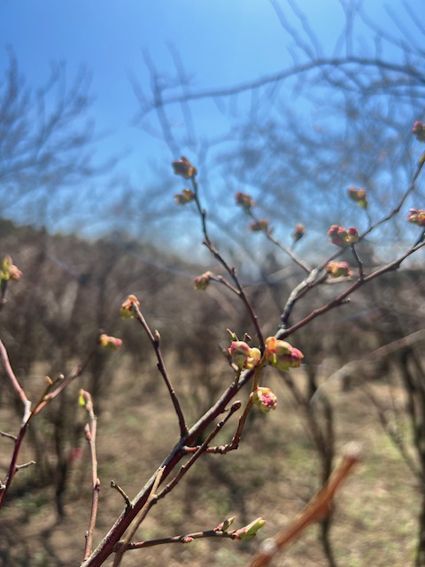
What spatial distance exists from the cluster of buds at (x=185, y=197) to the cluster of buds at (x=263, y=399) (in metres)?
0.74

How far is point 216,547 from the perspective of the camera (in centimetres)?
318

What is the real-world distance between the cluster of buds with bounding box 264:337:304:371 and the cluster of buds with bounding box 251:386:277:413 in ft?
0.16

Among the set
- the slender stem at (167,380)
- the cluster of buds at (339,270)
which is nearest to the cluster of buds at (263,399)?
the slender stem at (167,380)

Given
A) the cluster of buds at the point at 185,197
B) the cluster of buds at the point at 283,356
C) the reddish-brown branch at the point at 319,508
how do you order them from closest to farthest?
the reddish-brown branch at the point at 319,508, the cluster of buds at the point at 283,356, the cluster of buds at the point at 185,197

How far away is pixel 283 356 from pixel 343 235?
1.85ft

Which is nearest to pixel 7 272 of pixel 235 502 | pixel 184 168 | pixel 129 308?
pixel 129 308

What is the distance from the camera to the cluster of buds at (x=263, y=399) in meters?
0.64

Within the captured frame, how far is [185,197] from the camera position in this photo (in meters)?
1.30

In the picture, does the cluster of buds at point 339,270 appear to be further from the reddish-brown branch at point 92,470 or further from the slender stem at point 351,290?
the reddish-brown branch at point 92,470

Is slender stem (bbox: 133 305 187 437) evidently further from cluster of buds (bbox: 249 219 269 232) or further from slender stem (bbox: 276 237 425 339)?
cluster of buds (bbox: 249 219 269 232)

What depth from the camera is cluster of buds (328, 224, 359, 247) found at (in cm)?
108

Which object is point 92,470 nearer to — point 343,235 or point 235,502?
point 343,235

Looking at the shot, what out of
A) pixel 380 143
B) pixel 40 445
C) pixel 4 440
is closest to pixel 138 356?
pixel 4 440

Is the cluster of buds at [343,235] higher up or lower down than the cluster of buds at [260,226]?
lower down
